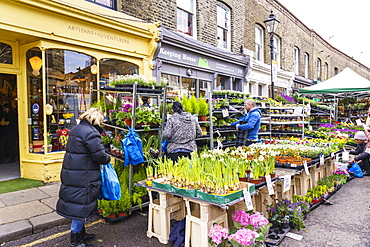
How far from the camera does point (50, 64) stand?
678 cm

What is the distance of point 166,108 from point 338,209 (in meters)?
4.05

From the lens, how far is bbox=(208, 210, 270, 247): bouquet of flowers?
10.6 ft

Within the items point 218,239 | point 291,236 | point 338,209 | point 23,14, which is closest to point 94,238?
point 218,239

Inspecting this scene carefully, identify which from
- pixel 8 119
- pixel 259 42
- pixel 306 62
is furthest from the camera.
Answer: pixel 306 62

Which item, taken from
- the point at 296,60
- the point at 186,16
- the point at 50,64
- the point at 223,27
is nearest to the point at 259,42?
the point at 223,27

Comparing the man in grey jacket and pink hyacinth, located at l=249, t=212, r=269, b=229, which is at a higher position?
the man in grey jacket

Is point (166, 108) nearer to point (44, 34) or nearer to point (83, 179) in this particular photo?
point (83, 179)

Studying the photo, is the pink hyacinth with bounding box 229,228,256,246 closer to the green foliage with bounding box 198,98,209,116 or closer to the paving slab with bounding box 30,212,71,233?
the paving slab with bounding box 30,212,71,233

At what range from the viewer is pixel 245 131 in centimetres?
→ 729

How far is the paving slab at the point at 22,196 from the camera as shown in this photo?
5392 mm

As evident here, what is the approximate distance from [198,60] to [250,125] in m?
5.05

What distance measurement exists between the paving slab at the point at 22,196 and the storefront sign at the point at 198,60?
5.56 m

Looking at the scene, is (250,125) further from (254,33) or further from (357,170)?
(254,33)

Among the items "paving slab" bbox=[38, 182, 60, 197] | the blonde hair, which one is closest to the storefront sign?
"paving slab" bbox=[38, 182, 60, 197]
